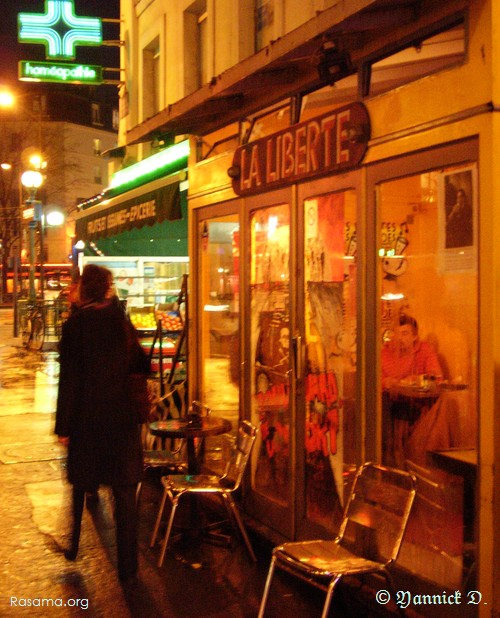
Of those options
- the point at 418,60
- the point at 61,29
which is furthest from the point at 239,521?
the point at 61,29

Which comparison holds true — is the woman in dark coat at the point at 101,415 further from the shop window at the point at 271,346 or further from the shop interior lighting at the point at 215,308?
the shop interior lighting at the point at 215,308

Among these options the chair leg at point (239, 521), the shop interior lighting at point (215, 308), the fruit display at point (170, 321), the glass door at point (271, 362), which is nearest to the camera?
the chair leg at point (239, 521)

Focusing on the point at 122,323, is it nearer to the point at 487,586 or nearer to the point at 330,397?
the point at 330,397

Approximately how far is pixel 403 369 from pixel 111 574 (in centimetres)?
240

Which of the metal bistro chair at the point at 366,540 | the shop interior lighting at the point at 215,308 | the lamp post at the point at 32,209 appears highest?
the lamp post at the point at 32,209

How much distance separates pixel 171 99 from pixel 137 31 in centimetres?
258

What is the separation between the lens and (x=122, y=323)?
198 inches

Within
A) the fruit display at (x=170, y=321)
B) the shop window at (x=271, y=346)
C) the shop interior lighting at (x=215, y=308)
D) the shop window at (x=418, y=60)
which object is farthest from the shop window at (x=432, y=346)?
the fruit display at (x=170, y=321)

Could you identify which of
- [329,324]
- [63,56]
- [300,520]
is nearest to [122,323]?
[329,324]

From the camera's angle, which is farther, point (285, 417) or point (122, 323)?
point (285, 417)

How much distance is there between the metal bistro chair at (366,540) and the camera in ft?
12.3

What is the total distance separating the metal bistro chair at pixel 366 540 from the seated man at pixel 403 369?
1.23 ft

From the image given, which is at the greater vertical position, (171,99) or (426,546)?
(171,99)

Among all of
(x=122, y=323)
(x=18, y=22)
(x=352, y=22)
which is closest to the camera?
(x=352, y=22)
